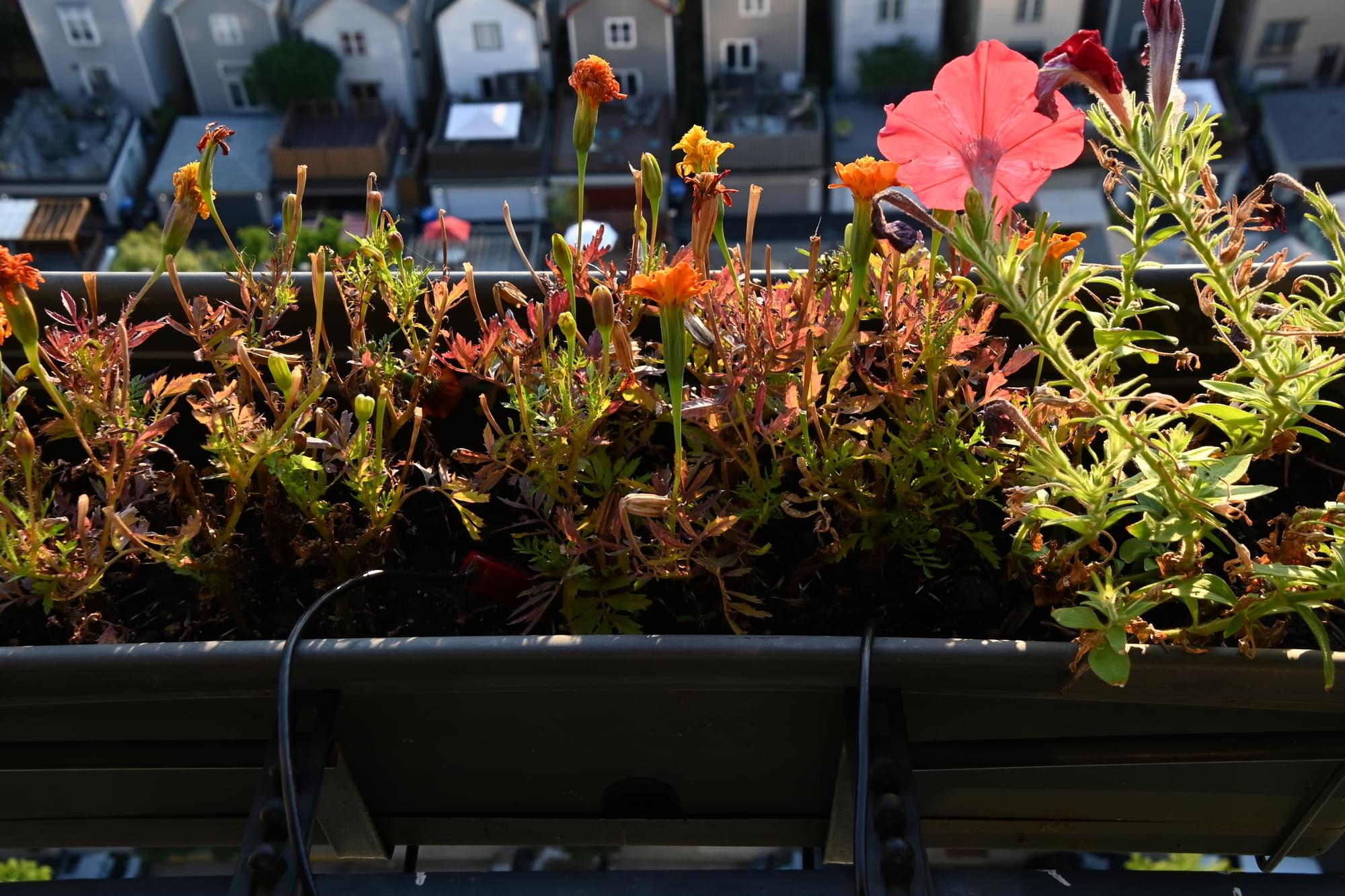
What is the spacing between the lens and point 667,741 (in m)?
0.60

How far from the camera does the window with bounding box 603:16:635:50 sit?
33.5 feet

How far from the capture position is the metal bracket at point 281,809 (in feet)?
1.56

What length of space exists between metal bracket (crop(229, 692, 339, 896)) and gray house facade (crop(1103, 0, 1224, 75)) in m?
10.7

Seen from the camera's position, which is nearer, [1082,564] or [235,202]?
[1082,564]

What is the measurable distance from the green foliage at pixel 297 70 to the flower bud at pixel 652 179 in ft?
35.1

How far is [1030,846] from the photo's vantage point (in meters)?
0.66

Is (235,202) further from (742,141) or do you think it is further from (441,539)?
(441,539)

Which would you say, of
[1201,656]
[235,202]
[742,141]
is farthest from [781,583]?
[235,202]

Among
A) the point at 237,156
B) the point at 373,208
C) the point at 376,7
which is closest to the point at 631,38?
the point at 376,7

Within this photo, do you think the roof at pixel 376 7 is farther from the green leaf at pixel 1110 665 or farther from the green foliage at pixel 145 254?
the green leaf at pixel 1110 665

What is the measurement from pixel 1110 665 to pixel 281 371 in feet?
1.36

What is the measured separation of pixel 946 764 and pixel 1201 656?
0.41ft

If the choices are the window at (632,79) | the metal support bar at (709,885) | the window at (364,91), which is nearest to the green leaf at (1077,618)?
the metal support bar at (709,885)

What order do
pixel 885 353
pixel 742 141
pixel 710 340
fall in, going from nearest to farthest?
1. pixel 710 340
2. pixel 885 353
3. pixel 742 141
